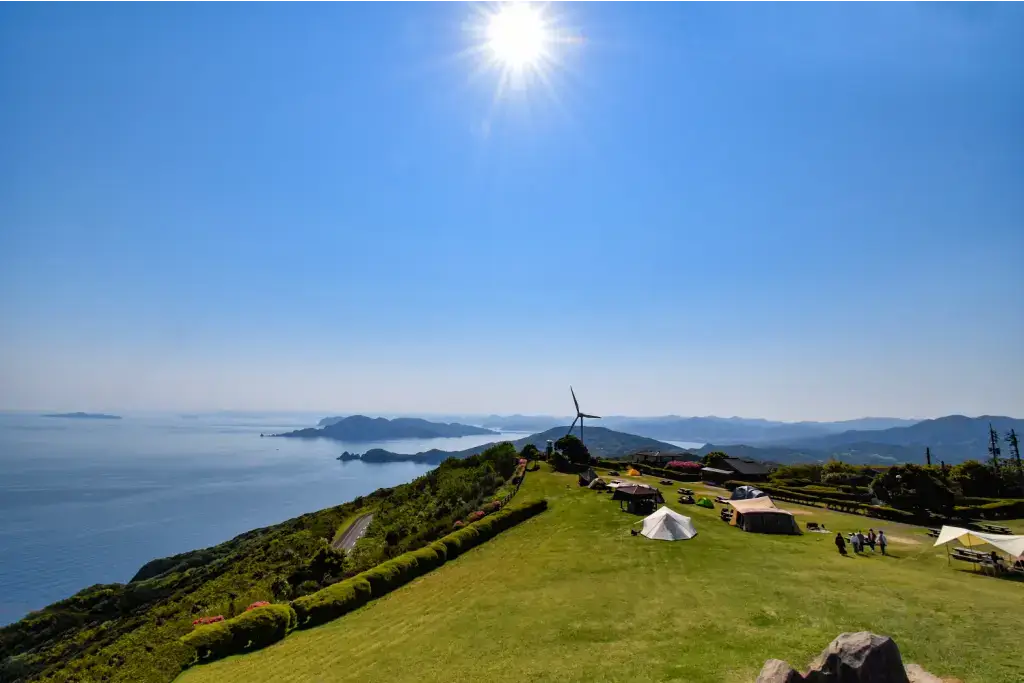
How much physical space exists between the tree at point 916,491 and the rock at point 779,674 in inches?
1719

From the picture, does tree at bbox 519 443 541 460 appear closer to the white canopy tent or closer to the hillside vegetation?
the hillside vegetation

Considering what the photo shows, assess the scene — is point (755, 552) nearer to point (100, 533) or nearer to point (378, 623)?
point (378, 623)

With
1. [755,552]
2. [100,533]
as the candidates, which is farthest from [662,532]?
[100,533]

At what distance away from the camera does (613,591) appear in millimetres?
25531

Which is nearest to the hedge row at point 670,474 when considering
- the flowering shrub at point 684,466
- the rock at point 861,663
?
the flowering shrub at point 684,466

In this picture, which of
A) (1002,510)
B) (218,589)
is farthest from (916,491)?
(218,589)

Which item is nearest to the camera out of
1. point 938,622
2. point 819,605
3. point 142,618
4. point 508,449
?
point 938,622

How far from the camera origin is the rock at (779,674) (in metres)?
11.8

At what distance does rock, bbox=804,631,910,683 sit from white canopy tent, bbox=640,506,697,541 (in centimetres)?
2432

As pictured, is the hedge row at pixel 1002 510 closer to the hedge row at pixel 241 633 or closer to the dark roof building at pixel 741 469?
the dark roof building at pixel 741 469

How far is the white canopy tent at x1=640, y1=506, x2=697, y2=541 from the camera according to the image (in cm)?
3506

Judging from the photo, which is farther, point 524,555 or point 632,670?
point 524,555

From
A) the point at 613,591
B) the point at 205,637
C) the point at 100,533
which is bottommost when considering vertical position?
the point at 100,533

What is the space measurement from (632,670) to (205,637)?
2468 centimetres
